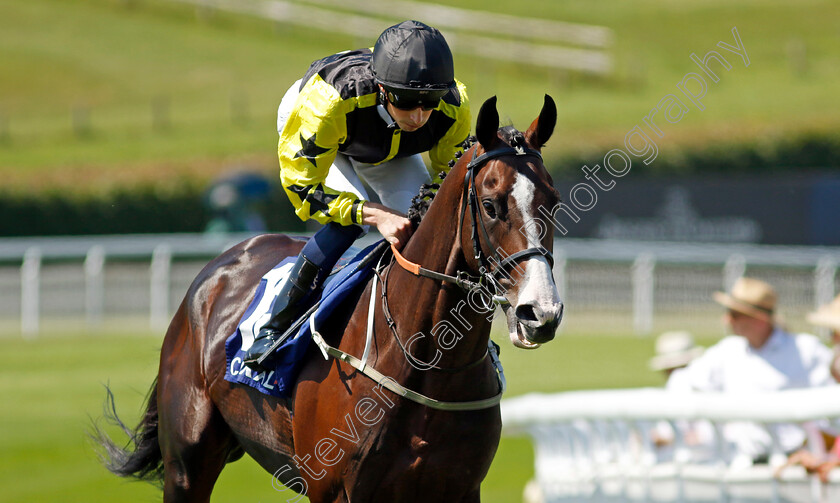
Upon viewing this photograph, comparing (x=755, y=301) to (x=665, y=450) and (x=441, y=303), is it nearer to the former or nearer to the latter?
(x=665, y=450)

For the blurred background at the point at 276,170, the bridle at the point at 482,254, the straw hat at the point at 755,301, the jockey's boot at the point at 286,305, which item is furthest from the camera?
the blurred background at the point at 276,170

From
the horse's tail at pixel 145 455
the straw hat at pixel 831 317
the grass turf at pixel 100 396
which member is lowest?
the grass turf at pixel 100 396

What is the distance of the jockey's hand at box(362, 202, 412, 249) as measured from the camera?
3.60 metres

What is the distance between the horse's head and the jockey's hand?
39 cm

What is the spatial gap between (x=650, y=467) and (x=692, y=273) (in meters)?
10.6

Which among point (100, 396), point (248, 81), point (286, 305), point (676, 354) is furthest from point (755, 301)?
point (248, 81)

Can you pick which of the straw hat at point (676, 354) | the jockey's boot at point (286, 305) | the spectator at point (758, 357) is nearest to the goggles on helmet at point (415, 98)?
the jockey's boot at point (286, 305)

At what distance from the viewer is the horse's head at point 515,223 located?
9.53 feet

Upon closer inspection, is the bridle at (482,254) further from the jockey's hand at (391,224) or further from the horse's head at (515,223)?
the jockey's hand at (391,224)

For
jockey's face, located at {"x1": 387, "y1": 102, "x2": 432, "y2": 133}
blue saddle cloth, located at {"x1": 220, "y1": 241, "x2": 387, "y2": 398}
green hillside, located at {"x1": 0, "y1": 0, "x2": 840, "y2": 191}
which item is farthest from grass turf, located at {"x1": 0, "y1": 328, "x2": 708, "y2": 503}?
green hillside, located at {"x1": 0, "y1": 0, "x2": 840, "y2": 191}

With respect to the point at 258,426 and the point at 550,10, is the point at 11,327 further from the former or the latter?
the point at 550,10

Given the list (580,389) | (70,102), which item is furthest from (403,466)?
(70,102)

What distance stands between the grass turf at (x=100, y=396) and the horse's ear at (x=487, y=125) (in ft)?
8.38

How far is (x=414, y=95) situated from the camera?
3.55 m
